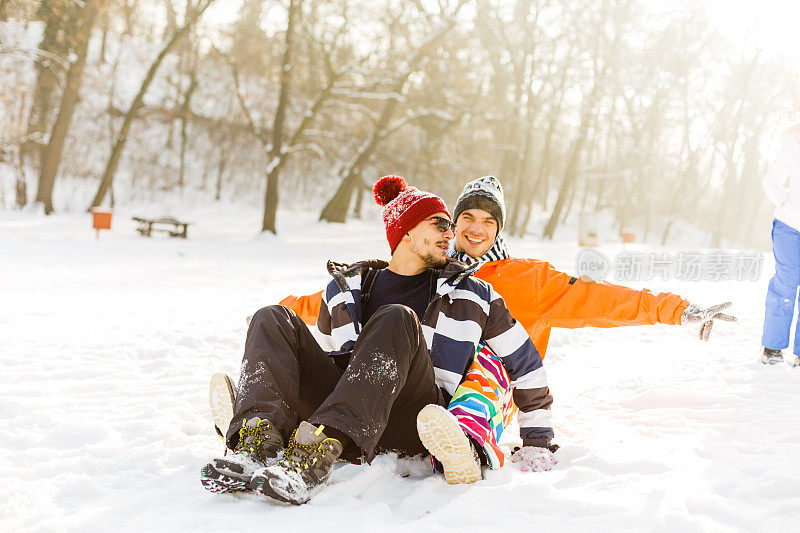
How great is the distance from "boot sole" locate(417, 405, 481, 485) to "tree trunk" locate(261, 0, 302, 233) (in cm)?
1348

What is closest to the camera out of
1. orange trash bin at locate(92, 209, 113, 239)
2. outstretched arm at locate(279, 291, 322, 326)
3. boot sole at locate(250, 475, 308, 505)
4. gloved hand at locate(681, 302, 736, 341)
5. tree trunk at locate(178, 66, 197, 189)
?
boot sole at locate(250, 475, 308, 505)

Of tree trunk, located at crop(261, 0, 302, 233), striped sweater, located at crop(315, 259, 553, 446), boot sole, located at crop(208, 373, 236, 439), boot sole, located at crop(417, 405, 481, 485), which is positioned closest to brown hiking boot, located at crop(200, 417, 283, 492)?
boot sole, located at crop(208, 373, 236, 439)

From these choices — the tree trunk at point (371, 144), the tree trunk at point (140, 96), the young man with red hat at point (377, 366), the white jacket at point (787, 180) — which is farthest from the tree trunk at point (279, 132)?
the young man with red hat at point (377, 366)

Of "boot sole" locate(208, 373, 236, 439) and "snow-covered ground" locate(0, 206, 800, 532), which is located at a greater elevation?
"boot sole" locate(208, 373, 236, 439)

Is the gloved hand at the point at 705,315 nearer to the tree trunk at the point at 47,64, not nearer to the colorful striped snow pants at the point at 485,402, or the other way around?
the colorful striped snow pants at the point at 485,402

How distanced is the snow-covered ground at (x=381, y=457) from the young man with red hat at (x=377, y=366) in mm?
131

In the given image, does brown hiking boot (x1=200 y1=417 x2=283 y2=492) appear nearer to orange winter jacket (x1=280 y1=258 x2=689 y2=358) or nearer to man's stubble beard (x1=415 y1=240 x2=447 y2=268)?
man's stubble beard (x1=415 y1=240 x2=447 y2=268)

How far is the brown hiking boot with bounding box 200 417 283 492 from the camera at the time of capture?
6.57 feet

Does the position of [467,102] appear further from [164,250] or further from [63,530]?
[63,530]

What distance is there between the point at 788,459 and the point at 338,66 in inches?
636

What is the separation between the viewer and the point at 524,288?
309 cm

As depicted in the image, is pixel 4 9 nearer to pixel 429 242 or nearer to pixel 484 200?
pixel 484 200

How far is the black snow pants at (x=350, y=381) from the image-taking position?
2.12 metres

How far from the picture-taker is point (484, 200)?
10.6ft
